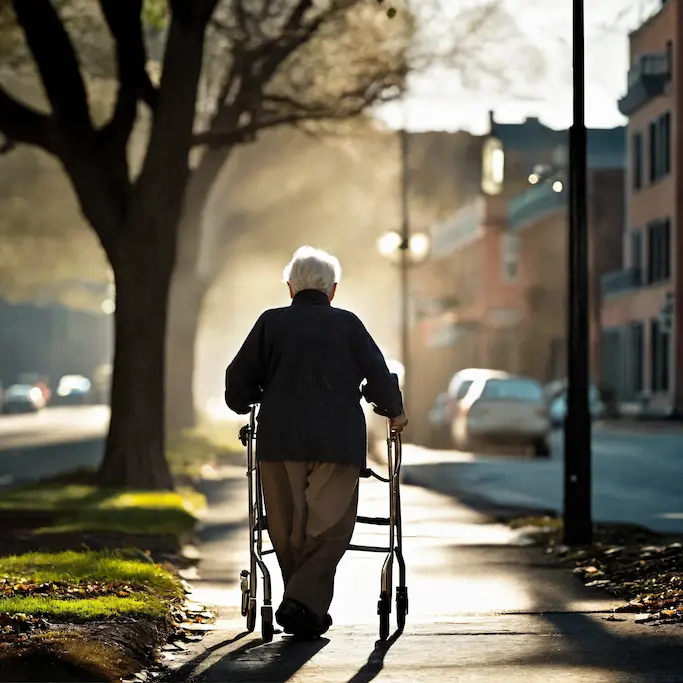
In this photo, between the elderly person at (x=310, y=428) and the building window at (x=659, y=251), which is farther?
the building window at (x=659, y=251)

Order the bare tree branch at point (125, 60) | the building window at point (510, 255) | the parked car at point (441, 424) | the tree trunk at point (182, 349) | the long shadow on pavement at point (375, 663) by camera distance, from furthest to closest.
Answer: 1. the building window at point (510, 255)
2. the tree trunk at point (182, 349)
3. the parked car at point (441, 424)
4. the bare tree branch at point (125, 60)
5. the long shadow on pavement at point (375, 663)

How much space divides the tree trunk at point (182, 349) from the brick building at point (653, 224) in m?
10.8

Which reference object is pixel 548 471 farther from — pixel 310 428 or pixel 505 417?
pixel 310 428

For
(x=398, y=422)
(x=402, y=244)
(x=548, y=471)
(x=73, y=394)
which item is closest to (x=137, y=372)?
(x=548, y=471)

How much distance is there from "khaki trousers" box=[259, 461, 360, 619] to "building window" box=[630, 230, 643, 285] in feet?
148

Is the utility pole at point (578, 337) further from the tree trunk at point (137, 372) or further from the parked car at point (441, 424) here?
the parked car at point (441, 424)

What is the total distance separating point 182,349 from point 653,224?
1514cm

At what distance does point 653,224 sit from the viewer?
51.6 meters

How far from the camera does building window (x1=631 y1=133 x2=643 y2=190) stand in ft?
176

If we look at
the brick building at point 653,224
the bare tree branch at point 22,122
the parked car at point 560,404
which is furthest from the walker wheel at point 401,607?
the parked car at point 560,404

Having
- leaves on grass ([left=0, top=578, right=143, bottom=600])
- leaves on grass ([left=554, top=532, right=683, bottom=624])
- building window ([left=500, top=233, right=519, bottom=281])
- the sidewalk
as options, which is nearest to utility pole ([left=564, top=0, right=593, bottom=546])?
leaves on grass ([left=554, top=532, right=683, bottom=624])

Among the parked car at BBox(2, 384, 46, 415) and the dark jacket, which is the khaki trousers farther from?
the parked car at BBox(2, 384, 46, 415)

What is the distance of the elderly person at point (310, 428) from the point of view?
8.73 metres

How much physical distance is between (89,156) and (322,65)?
863 cm
